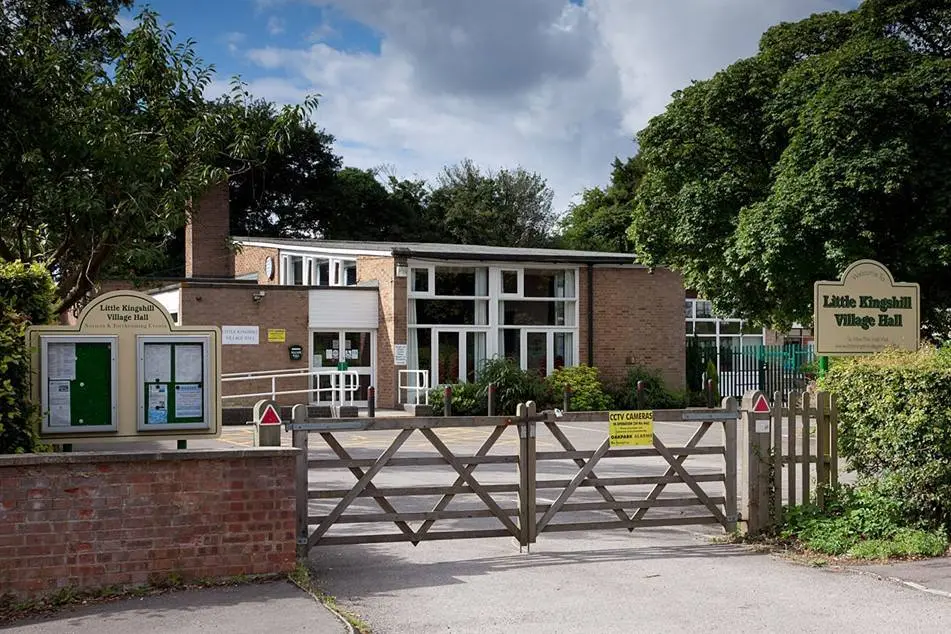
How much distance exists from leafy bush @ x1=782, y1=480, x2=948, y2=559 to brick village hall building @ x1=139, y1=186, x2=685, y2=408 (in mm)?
18942

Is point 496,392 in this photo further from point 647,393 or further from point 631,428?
point 631,428

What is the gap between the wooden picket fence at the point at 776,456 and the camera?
10039 mm

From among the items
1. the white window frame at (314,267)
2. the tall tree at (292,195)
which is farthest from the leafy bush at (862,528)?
the tall tree at (292,195)

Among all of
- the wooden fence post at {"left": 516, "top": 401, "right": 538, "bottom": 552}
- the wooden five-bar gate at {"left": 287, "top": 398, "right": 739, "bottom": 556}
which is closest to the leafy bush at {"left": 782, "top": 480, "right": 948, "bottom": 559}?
the wooden five-bar gate at {"left": 287, "top": 398, "right": 739, "bottom": 556}

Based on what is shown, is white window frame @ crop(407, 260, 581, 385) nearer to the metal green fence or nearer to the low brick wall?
the metal green fence

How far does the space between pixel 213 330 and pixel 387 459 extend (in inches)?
71.8

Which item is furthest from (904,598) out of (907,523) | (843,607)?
(907,523)

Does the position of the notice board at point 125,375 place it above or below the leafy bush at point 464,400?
above

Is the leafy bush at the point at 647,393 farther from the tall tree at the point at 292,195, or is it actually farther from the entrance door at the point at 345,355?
the tall tree at the point at 292,195

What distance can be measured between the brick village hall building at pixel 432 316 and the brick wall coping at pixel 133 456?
1964 cm

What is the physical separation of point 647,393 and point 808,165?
A: 33.1 feet

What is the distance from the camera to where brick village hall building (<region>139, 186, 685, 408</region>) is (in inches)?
1139

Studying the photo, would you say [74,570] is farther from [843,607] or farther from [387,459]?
[843,607]

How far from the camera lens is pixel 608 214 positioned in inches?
2267
